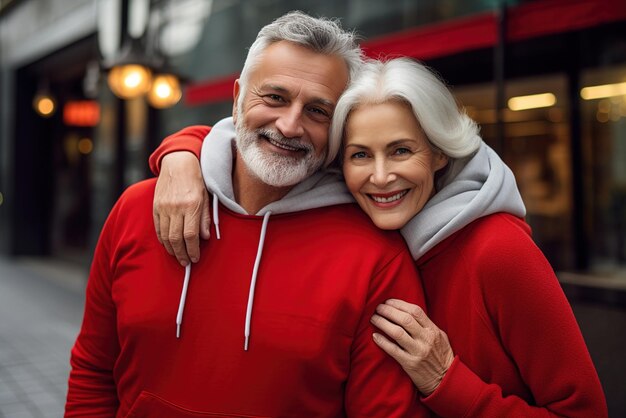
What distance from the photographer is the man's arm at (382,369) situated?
171cm

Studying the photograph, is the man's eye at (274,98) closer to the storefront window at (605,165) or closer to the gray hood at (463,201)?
the gray hood at (463,201)

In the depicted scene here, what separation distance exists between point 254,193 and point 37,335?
6.25 meters

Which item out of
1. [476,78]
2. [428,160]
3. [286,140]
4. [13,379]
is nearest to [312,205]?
[286,140]

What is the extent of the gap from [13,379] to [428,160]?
17.5ft

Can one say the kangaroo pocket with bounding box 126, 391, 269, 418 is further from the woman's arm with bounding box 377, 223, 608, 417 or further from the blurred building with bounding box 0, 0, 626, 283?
the blurred building with bounding box 0, 0, 626, 283

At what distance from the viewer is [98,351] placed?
2.08 metres

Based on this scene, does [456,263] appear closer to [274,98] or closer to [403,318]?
[403,318]

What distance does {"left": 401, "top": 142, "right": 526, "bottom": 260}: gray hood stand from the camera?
1767 millimetres

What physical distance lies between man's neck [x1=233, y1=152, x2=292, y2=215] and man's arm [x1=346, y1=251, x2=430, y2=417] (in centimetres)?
48

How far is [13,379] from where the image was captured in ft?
19.2

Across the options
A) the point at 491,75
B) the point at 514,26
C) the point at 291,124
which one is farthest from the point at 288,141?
the point at 491,75

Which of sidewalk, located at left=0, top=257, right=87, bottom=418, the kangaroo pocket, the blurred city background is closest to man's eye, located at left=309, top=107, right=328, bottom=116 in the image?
the kangaroo pocket

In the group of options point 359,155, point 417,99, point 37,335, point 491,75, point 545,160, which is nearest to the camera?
point 417,99

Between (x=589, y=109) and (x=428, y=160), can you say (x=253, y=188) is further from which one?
(x=589, y=109)
